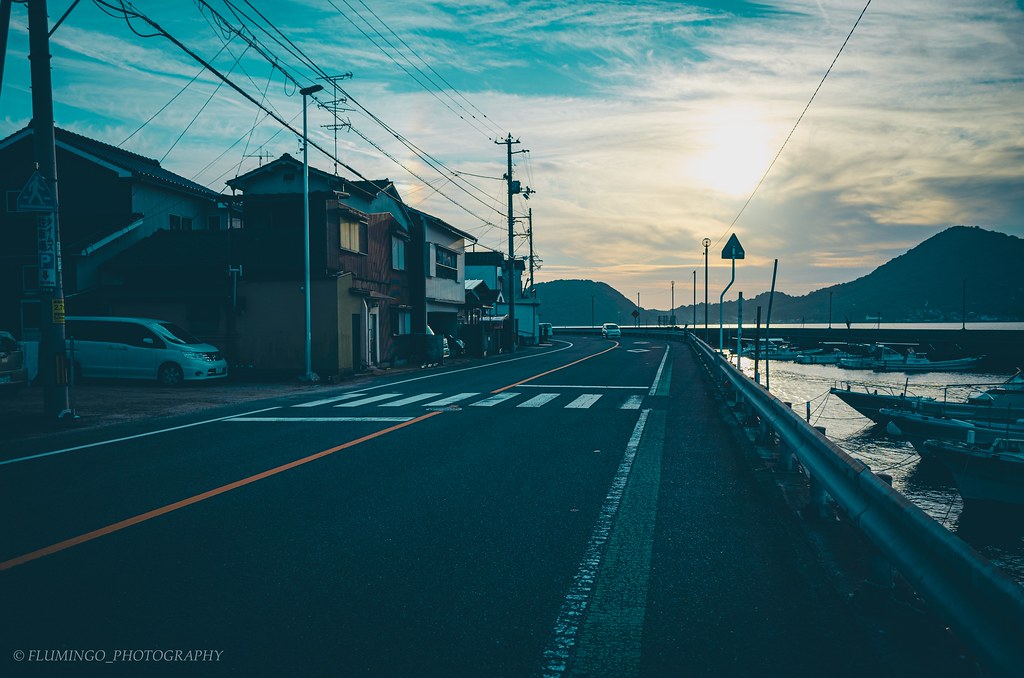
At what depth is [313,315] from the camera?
74.3ft

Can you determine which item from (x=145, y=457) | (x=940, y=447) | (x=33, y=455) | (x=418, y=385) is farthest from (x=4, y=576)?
(x=940, y=447)

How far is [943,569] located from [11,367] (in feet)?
60.6

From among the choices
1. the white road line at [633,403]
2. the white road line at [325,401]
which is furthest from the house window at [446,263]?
the white road line at [633,403]

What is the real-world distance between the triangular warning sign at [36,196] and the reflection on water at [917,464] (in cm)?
1421

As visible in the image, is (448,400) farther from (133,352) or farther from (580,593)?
(133,352)

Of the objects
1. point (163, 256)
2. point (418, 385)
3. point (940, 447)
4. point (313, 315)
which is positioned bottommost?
point (940, 447)

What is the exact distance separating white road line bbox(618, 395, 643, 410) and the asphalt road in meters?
4.21

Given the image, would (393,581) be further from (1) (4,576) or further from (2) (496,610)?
(1) (4,576)

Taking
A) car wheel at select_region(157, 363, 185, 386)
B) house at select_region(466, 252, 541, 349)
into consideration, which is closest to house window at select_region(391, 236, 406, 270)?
car wheel at select_region(157, 363, 185, 386)

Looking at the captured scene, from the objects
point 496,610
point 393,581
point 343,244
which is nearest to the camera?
point 496,610

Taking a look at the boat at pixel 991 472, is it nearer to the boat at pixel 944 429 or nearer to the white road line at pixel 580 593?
the boat at pixel 944 429

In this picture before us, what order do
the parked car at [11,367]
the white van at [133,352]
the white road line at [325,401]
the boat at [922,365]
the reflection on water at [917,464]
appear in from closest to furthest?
the reflection on water at [917,464]
the white road line at [325,401]
the parked car at [11,367]
the white van at [133,352]
the boat at [922,365]

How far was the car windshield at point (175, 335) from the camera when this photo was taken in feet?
64.2

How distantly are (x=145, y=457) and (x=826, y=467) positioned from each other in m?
7.93
